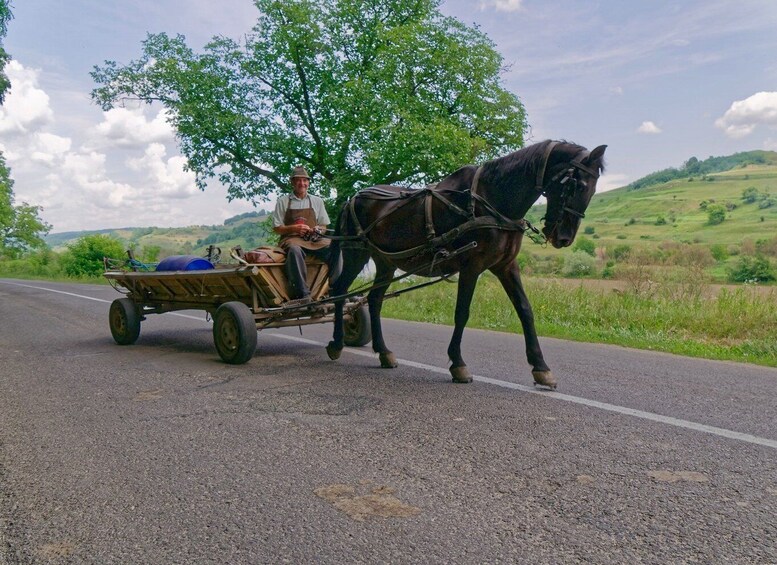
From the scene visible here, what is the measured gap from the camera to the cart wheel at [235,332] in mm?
6543

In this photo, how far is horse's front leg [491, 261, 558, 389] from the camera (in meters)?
5.35

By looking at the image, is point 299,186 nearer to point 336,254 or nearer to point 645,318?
point 336,254

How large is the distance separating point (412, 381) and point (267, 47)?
22.5m

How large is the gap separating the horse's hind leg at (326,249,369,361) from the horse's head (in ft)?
7.80

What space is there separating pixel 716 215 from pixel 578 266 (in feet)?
103

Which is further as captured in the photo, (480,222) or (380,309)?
(380,309)

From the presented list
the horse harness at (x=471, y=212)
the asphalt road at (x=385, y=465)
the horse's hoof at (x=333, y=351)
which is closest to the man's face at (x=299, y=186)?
the horse harness at (x=471, y=212)

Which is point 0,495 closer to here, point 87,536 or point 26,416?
point 87,536

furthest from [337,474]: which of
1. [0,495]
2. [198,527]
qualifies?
[0,495]

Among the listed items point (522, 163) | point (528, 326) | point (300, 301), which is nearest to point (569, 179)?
point (522, 163)

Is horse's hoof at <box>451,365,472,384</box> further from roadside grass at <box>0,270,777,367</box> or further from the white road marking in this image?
roadside grass at <box>0,270,777,367</box>

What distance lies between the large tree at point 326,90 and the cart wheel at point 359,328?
14.4 m

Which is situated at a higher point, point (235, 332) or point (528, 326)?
point (528, 326)

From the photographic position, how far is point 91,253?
3603cm
